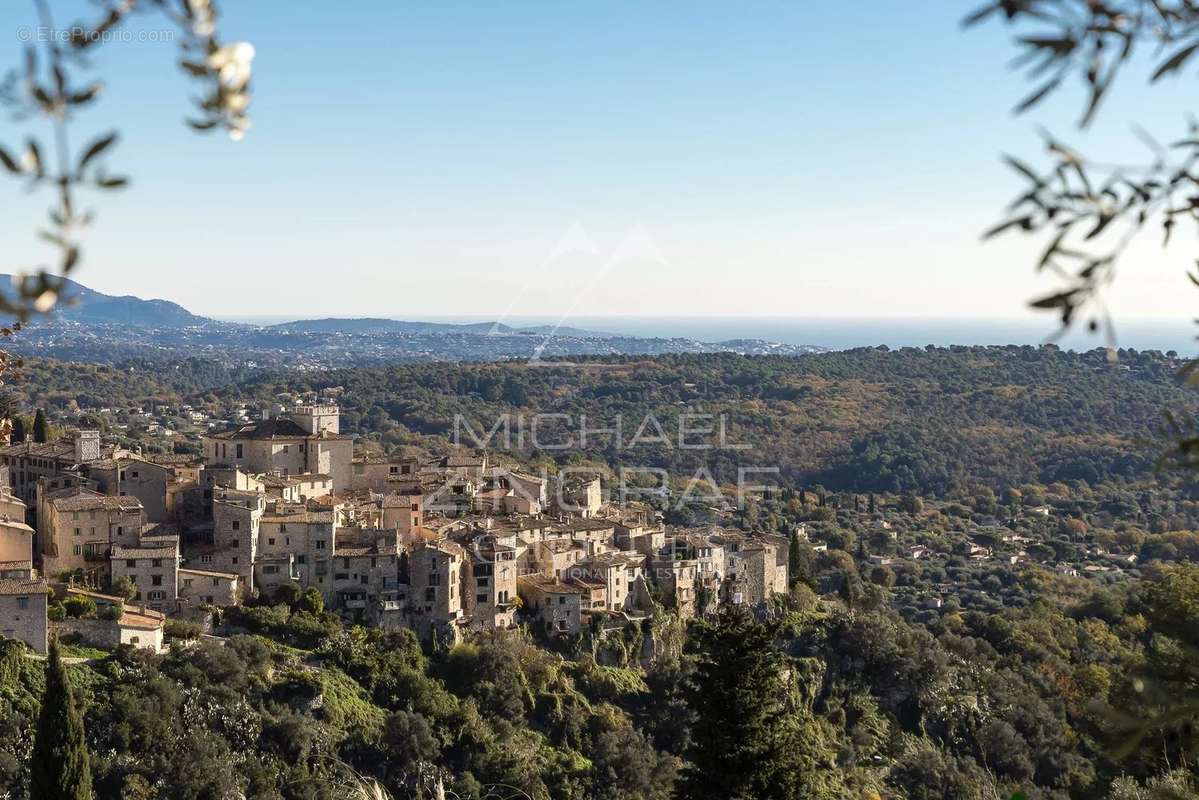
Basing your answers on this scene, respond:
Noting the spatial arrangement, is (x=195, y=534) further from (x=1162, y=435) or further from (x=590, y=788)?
(x=1162, y=435)

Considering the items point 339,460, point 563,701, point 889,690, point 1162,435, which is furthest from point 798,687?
point 1162,435

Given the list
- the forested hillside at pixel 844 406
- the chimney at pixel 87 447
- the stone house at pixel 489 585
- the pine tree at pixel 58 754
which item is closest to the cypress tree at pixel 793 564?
the stone house at pixel 489 585

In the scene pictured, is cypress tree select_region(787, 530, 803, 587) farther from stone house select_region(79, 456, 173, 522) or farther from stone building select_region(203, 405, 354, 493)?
stone house select_region(79, 456, 173, 522)

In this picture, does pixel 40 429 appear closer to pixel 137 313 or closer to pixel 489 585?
pixel 489 585

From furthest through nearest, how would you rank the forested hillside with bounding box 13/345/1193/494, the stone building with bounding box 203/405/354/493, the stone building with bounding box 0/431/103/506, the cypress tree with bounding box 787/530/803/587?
1. the forested hillside with bounding box 13/345/1193/494
2. the cypress tree with bounding box 787/530/803/587
3. the stone building with bounding box 203/405/354/493
4. the stone building with bounding box 0/431/103/506

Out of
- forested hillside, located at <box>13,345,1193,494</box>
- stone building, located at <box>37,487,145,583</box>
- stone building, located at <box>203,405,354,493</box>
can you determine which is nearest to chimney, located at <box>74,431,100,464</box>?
stone building, located at <box>203,405,354,493</box>

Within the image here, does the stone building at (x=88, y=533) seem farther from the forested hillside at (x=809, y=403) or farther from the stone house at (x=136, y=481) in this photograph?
the forested hillside at (x=809, y=403)
